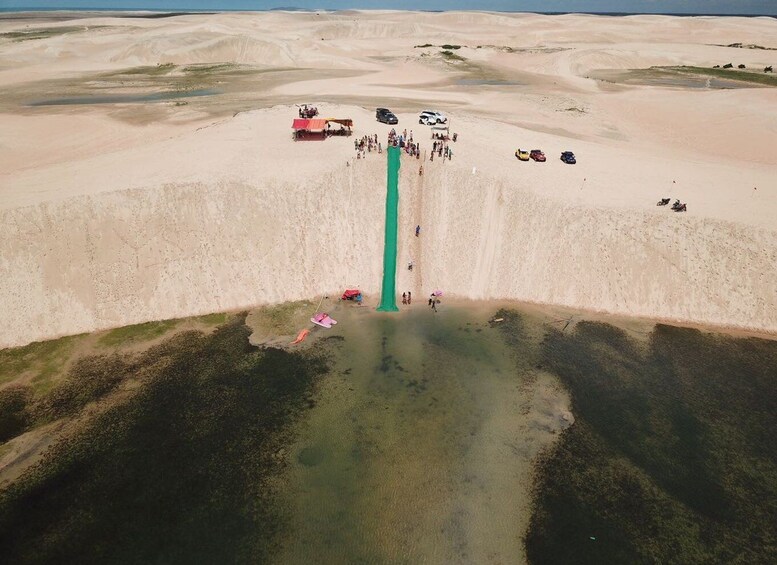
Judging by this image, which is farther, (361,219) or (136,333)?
(361,219)

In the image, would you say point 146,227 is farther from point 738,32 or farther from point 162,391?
point 738,32

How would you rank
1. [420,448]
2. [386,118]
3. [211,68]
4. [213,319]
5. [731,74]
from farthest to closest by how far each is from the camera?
1. [211,68]
2. [731,74]
3. [386,118]
4. [213,319]
5. [420,448]

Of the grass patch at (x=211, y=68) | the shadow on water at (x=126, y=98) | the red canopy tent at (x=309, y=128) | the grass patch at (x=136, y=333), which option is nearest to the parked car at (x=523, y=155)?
the red canopy tent at (x=309, y=128)

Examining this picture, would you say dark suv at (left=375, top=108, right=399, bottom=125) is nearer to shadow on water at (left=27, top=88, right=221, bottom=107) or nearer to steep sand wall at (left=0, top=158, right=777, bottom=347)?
steep sand wall at (left=0, top=158, right=777, bottom=347)

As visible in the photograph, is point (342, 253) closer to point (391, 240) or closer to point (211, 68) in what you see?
point (391, 240)

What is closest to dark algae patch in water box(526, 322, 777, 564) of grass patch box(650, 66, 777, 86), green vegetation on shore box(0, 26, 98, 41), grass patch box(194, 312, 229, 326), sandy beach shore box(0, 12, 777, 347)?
sandy beach shore box(0, 12, 777, 347)

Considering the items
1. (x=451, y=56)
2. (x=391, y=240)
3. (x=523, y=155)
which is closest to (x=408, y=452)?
(x=391, y=240)

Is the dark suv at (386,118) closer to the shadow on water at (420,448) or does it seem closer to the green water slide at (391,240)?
the green water slide at (391,240)

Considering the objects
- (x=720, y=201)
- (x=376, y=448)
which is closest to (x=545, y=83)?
(x=720, y=201)
